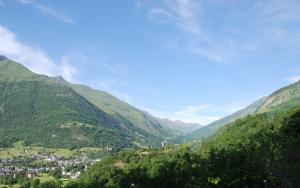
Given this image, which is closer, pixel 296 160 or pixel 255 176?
pixel 296 160

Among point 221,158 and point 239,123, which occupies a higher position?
point 239,123

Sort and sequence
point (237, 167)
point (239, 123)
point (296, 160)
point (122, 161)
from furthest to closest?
point (122, 161)
point (239, 123)
point (237, 167)
point (296, 160)

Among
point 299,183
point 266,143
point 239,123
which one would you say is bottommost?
point 299,183

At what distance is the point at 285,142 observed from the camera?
87.4 meters

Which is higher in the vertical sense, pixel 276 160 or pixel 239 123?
pixel 239 123

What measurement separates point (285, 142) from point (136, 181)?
28.5 meters

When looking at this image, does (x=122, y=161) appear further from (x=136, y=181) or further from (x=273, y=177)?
(x=273, y=177)

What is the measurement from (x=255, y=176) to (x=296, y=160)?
11.1m

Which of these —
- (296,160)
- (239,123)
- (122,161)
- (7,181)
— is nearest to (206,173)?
(296,160)

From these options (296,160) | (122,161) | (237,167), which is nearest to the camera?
(296,160)

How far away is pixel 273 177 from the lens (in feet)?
266

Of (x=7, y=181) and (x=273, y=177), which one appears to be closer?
(x=273, y=177)

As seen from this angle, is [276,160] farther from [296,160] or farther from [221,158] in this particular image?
[221,158]

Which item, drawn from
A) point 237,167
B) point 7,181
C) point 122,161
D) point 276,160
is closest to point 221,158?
point 237,167
